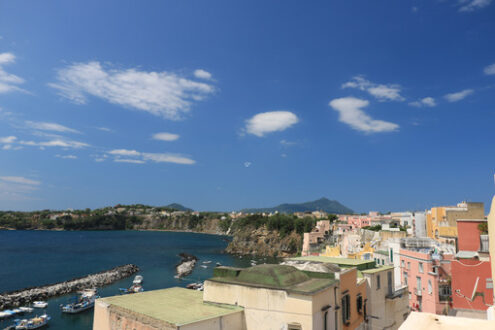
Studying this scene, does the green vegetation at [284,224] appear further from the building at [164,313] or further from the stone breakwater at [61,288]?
the building at [164,313]

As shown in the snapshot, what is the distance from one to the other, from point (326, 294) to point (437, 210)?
3351cm

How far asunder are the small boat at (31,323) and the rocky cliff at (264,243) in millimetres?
68003

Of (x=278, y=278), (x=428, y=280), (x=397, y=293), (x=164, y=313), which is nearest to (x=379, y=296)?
(x=397, y=293)

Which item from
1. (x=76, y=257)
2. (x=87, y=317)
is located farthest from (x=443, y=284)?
(x=76, y=257)

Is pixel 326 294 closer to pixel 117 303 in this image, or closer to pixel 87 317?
pixel 117 303

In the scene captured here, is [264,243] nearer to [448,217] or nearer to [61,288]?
[61,288]

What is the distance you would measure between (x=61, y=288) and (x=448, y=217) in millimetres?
52363

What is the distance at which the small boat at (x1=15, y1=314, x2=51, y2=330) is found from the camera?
32006 mm

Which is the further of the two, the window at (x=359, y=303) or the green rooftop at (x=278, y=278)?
the window at (x=359, y=303)

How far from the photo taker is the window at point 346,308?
14.9m

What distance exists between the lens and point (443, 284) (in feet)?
76.0

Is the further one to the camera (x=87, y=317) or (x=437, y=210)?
(x=437, y=210)

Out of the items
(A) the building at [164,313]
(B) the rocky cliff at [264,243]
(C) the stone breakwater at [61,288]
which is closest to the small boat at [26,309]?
(C) the stone breakwater at [61,288]

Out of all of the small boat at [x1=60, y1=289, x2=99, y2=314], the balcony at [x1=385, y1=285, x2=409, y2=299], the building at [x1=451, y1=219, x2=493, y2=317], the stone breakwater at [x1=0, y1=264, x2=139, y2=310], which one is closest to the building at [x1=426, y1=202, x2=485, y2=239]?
the building at [x1=451, y1=219, x2=493, y2=317]
